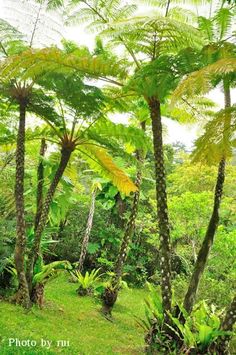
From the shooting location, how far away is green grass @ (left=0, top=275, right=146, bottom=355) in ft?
17.9

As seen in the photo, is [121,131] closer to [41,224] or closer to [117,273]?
[41,224]

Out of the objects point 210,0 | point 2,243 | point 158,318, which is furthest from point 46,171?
point 210,0

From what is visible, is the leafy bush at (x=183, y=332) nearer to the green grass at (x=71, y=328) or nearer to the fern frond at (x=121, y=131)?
the green grass at (x=71, y=328)

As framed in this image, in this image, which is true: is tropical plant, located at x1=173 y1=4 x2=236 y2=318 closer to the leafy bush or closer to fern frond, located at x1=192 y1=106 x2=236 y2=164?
fern frond, located at x1=192 y1=106 x2=236 y2=164

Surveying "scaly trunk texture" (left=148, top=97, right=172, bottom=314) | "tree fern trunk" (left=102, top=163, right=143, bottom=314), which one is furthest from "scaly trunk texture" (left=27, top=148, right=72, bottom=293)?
"tree fern trunk" (left=102, top=163, right=143, bottom=314)

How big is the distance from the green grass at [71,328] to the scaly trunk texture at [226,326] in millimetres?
1382

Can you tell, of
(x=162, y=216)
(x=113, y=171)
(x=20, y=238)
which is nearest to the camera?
(x=162, y=216)

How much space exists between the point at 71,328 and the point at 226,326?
9.65ft

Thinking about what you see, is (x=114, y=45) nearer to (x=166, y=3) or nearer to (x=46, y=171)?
(x=166, y=3)

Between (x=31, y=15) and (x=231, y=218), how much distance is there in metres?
10.8

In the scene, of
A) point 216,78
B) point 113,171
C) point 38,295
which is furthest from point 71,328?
point 216,78

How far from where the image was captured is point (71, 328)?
22.7 ft

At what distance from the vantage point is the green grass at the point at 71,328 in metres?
5.45

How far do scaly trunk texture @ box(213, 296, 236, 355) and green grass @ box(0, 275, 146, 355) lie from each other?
1.38 meters
